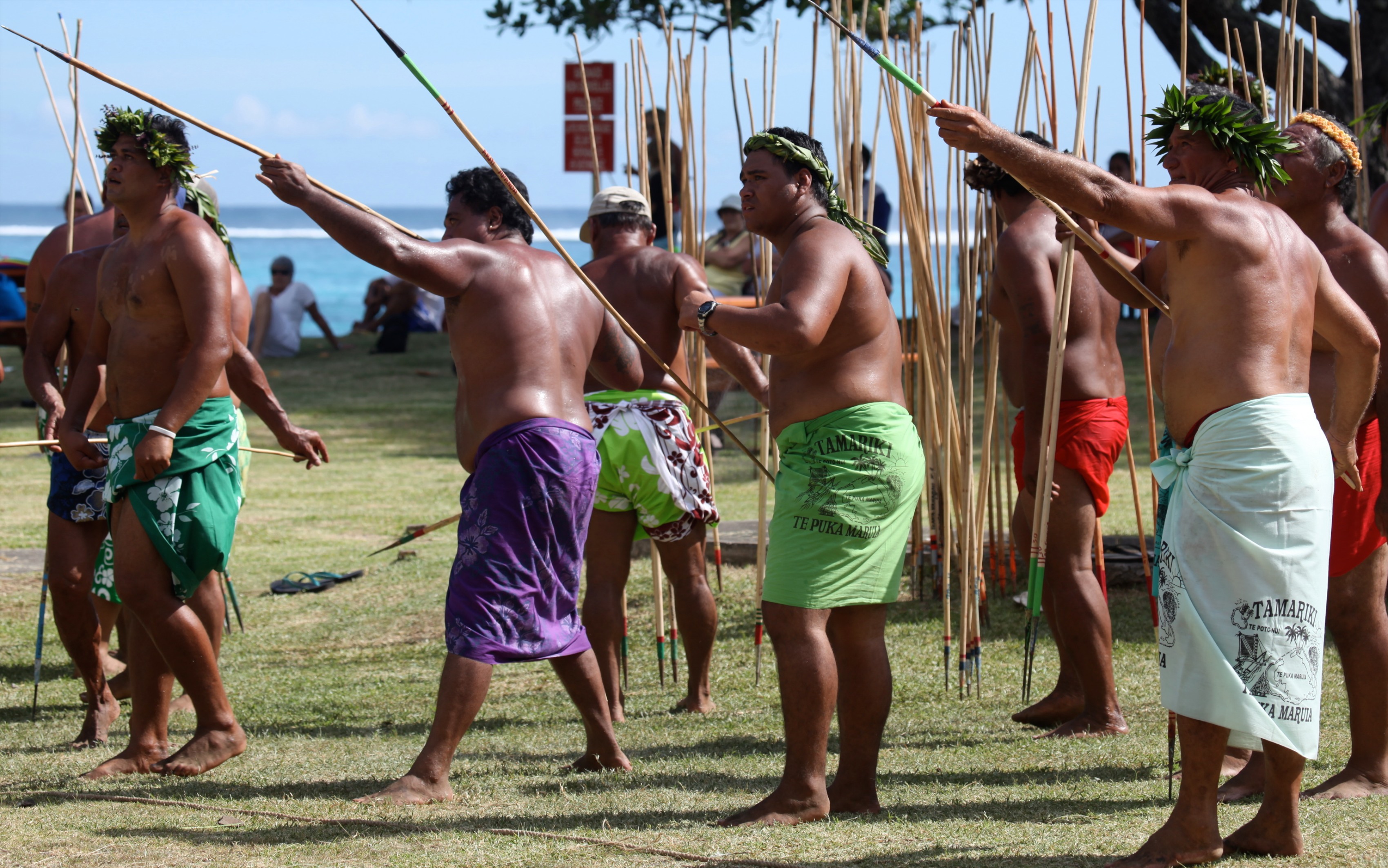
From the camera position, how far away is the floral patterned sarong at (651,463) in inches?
180

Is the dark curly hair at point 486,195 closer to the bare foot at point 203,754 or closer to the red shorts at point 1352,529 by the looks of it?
the bare foot at point 203,754

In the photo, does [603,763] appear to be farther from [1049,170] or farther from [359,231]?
[1049,170]

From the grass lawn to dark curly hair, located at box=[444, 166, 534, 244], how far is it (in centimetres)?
152

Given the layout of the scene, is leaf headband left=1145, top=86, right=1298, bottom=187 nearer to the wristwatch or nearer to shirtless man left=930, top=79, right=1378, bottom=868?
shirtless man left=930, top=79, right=1378, bottom=868

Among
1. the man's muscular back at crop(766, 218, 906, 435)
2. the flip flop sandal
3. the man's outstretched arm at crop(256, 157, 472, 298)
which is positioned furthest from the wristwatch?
the flip flop sandal

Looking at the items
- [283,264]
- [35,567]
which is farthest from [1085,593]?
[283,264]

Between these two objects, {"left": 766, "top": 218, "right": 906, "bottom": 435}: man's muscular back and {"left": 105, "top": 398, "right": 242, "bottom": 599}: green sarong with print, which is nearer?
{"left": 766, "top": 218, "right": 906, "bottom": 435}: man's muscular back

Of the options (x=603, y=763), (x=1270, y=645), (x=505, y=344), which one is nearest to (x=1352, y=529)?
(x=1270, y=645)

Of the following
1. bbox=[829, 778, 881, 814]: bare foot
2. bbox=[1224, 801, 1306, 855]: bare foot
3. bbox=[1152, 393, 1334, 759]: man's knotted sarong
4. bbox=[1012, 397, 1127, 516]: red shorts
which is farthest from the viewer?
bbox=[1012, 397, 1127, 516]: red shorts

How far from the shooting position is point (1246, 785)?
3.57 m

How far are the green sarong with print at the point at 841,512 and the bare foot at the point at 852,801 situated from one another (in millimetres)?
456

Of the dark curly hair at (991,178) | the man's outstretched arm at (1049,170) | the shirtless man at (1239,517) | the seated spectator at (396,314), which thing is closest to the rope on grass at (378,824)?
the shirtless man at (1239,517)

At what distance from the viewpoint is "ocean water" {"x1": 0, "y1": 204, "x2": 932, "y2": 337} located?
50562mm

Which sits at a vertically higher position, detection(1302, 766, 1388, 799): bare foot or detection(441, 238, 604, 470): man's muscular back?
detection(441, 238, 604, 470): man's muscular back
